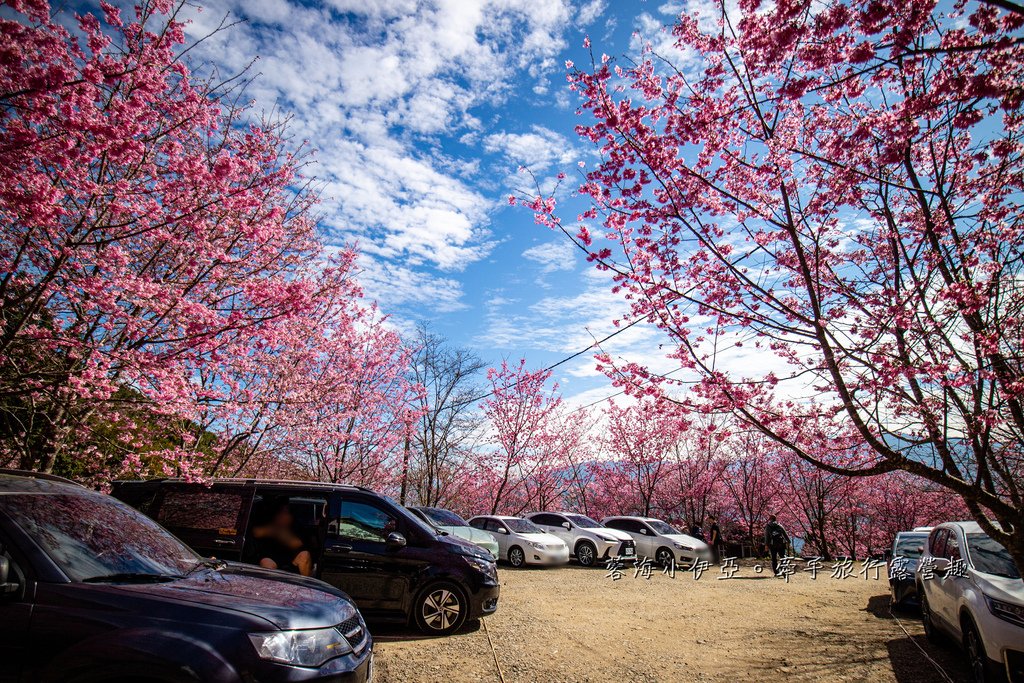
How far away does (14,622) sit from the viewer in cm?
247

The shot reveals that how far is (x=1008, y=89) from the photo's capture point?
398 cm

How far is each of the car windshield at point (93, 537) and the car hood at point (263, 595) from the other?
0.73 ft

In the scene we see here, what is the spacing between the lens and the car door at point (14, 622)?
7.91 feet

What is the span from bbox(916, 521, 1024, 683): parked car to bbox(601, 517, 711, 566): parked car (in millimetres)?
9825

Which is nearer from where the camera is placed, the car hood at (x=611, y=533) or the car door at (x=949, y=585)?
the car door at (x=949, y=585)

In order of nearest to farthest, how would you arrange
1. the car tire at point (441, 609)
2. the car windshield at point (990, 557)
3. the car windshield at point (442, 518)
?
the car windshield at point (990, 557) → the car tire at point (441, 609) → the car windshield at point (442, 518)

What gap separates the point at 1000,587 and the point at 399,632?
6.25 meters

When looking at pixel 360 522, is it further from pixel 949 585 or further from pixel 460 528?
pixel 460 528

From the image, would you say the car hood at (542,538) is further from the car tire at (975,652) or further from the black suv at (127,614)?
the black suv at (127,614)

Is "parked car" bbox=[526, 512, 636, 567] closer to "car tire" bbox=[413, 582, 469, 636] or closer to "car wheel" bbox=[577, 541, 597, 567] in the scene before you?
"car wheel" bbox=[577, 541, 597, 567]

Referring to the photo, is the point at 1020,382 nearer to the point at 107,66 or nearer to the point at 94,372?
the point at 107,66

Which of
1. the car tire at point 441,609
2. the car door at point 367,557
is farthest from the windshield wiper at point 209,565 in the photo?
the car tire at point 441,609

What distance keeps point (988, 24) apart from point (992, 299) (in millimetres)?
2665

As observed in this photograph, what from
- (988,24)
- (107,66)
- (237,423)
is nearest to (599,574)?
(237,423)
